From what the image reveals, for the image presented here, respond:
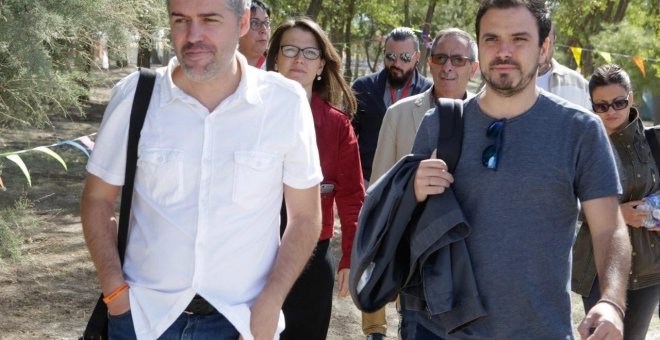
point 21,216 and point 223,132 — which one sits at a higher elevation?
point 223,132

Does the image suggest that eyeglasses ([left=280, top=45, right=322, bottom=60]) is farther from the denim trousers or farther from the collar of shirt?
the denim trousers

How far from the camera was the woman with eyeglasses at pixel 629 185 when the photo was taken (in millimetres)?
5129

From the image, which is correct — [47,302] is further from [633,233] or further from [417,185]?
[417,185]

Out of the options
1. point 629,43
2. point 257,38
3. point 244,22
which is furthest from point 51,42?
point 629,43

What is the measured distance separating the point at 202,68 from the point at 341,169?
1.84 meters

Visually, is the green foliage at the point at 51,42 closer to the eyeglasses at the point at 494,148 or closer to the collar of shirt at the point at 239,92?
the collar of shirt at the point at 239,92

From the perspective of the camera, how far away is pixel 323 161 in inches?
188

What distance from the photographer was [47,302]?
7.61m

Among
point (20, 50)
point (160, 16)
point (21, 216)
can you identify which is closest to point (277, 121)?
point (20, 50)

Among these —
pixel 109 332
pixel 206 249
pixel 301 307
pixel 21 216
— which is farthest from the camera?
pixel 21 216

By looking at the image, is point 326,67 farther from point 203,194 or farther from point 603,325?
point 603,325

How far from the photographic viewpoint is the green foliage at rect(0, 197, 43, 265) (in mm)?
6773

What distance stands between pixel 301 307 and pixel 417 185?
1552 millimetres

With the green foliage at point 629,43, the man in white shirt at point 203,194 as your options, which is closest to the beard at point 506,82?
the man in white shirt at point 203,194
